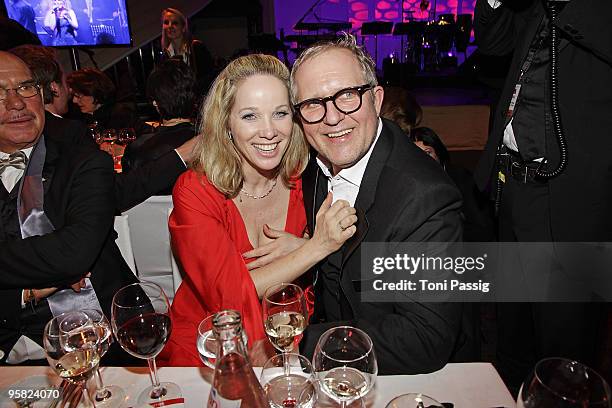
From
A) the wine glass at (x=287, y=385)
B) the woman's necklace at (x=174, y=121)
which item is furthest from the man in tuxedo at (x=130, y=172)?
the wine glass at (x=287, y=385)

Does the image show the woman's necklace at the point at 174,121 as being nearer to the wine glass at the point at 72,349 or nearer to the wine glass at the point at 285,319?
the wine glass at the point at 72,349

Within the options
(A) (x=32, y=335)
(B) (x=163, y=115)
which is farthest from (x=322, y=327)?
(B) (x=163, y=115)

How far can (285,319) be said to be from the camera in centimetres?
126

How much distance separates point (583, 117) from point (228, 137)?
Result: 1.64 meters

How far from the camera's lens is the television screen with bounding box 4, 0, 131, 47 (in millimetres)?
6133

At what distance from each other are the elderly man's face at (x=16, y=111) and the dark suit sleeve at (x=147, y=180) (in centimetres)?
Answer: 49

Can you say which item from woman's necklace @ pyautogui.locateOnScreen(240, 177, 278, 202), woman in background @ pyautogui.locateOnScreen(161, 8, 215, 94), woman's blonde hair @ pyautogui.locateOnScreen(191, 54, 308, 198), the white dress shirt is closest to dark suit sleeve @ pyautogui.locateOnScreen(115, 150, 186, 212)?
woman's blonde hair @ pyautogui.locateOnScreen(191, 54, 308, 198)

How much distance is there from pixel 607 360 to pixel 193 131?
112 inches

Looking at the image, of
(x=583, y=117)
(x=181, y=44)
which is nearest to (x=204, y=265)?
(x=583, y=117)

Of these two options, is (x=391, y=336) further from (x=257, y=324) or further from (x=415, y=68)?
(x=415, y=68)

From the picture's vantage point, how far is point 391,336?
1.42m

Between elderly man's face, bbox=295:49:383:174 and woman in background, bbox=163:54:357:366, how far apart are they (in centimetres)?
21

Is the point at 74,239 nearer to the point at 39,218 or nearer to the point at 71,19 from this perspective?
the point at 39,218

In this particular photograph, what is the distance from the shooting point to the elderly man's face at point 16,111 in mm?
1964
